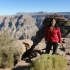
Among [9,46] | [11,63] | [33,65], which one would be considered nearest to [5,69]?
[11,63]

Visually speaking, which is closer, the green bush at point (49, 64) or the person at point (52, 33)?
the green bush at point (49, 64)

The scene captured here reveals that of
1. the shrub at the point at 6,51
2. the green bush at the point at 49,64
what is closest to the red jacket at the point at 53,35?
the green bush at the point at 49,64

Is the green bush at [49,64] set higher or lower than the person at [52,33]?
lower

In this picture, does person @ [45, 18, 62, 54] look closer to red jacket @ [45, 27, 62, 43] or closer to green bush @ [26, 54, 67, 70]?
red jacket @ [45, 27, 62, 43]

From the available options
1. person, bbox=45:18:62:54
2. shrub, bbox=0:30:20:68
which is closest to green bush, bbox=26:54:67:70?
person, bbox=45:18:62:54

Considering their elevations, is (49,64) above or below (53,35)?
below

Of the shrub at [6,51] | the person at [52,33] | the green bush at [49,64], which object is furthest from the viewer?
the shrub at [6,51]

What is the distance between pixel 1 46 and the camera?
37.6 ft

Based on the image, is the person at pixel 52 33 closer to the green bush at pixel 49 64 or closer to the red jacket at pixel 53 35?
the red jacket at pixel 53 35

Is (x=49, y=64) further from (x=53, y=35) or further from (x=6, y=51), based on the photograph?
(x=6, y=51)

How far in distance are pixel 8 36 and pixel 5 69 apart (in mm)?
2971

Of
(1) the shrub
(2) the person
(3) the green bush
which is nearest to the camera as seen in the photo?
(3) the green bush

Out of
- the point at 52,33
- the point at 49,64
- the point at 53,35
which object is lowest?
the point at 49,64

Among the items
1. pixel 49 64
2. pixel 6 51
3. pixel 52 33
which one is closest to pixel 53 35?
pixel 52 33
